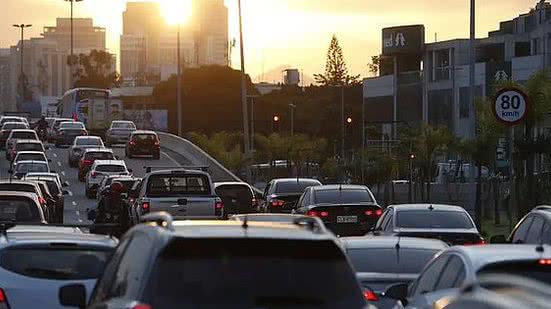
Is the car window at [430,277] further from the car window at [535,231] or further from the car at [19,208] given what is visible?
the car at [19,208]

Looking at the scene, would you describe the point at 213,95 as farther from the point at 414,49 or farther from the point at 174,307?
the point at 174,307

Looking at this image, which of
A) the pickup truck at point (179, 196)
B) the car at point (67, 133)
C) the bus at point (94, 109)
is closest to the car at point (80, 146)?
the car at point (67, 133)

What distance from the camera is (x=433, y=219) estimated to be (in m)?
22.0

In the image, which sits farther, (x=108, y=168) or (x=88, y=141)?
(x=88, y=141)

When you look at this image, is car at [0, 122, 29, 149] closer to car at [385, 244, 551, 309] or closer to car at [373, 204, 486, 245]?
car at [373, 204, 486, 245]

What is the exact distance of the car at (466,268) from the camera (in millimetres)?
10312

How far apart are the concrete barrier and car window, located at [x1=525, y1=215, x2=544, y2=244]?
160 feet

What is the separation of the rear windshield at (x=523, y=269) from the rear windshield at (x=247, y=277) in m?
2.18

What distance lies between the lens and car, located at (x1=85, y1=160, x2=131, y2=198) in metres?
57.8

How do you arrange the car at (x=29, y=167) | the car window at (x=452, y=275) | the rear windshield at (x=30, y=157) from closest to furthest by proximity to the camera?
the car window at (x=452, y=275) → the car at (x=29, y=167) → the rear windshield at (x=30, y=157)

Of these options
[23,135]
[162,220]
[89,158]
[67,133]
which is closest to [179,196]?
[162,220]

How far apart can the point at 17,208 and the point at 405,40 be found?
259 ft

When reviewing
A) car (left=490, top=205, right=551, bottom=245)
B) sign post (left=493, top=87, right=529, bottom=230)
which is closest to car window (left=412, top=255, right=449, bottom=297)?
car (left=490, top=205, right=551, bottom=245)

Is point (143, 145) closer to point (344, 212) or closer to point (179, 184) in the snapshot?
point (179, 184)
